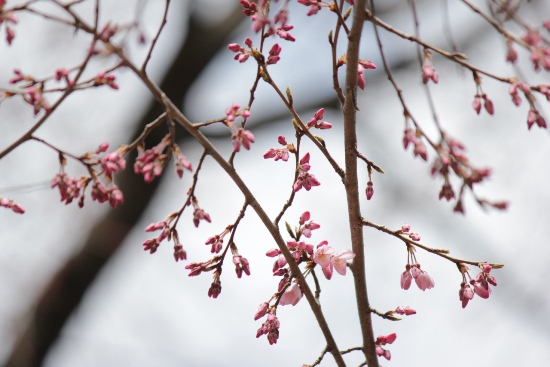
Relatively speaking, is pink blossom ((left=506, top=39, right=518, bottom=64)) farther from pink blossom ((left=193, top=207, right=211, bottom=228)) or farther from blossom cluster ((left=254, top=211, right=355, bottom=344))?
pink blossom ((left=193, top=207, right=211, bottom=228))

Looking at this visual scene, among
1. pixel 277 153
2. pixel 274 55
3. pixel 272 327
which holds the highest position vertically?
pixel 274 55

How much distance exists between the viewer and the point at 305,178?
41.4 inches

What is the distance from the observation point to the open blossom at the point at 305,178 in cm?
105

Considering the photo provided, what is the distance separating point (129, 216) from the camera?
3848mm

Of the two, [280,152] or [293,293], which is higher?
[280,152]

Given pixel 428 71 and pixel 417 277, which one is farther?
pixel 417 277

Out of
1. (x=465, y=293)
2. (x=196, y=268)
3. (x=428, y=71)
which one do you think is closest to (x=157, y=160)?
(x=196, y=268)

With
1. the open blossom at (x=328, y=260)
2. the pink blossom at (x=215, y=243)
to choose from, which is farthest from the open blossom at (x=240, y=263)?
the open blossom at (x=328, y=260)

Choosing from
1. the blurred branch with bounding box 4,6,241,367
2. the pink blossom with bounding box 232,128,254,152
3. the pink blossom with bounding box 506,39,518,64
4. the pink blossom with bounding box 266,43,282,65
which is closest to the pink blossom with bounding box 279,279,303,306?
the pink blossom with bounding box 232,128,254,152

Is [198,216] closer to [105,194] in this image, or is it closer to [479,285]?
[105,194]

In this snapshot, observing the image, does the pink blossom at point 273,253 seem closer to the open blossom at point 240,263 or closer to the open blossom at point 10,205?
the open blossom at point 240,263

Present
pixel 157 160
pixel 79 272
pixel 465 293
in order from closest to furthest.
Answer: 1. pixel 157 160
2. pixel 465 293
3. pixel 79 272

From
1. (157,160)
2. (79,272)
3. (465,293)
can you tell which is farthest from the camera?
(79,272)

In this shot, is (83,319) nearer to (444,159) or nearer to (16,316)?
(16,316)
